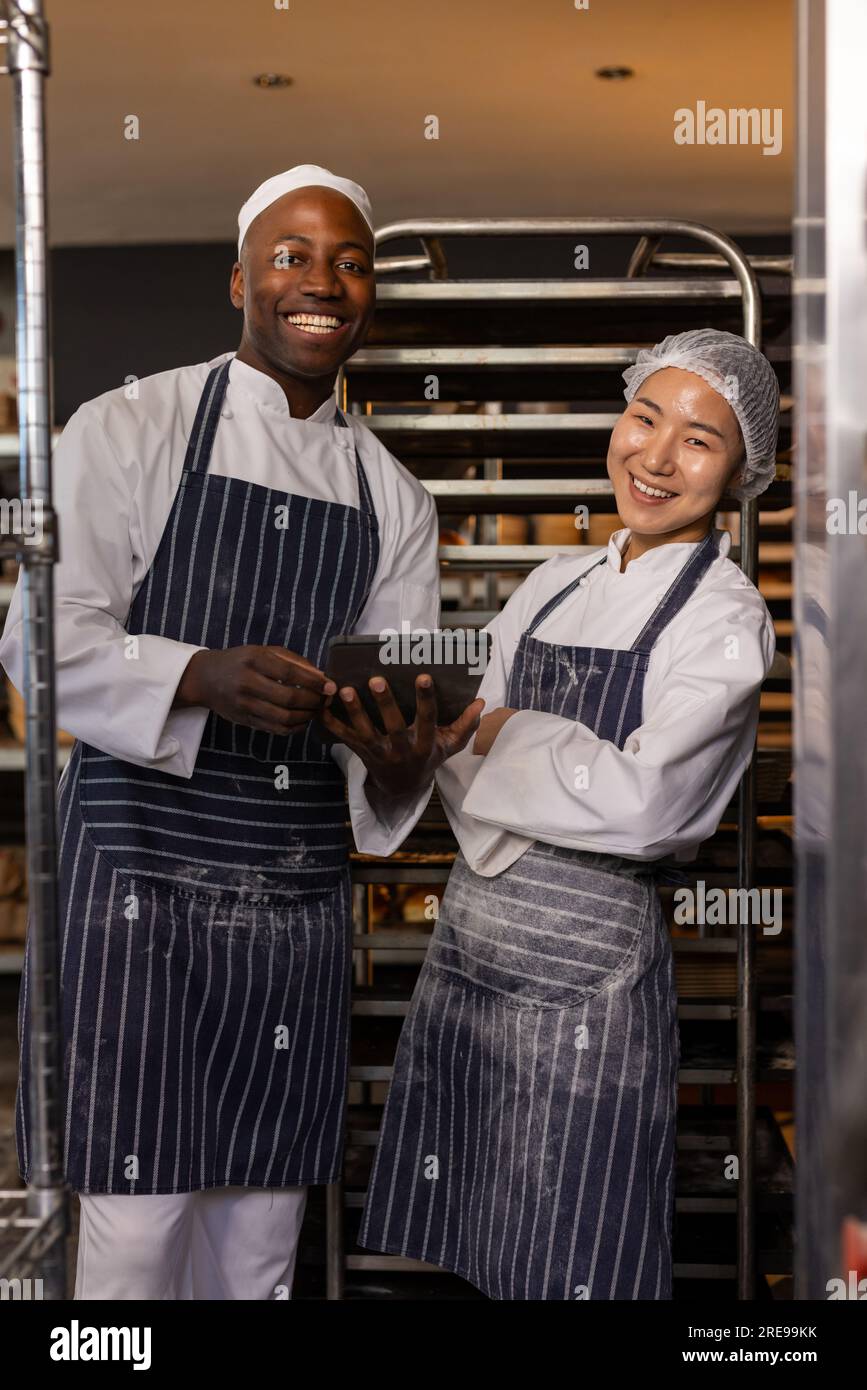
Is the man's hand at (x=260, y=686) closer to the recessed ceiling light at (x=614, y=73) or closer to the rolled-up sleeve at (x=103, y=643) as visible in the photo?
the rolled-up sleeve at (x=103, y=643)

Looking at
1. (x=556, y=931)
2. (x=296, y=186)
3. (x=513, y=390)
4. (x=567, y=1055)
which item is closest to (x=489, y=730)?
(x=556, y=931)

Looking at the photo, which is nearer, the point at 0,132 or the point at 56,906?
the point at 56,906

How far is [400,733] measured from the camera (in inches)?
61.4

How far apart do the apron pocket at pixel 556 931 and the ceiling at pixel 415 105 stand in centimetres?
200

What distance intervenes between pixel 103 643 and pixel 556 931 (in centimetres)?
63

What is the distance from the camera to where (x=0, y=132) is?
4.13 meters

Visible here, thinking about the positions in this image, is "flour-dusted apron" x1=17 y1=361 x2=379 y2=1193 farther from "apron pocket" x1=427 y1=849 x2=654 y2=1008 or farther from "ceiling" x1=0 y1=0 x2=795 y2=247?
"ceiling" x1=0 y1=0 x2=795 y2=247

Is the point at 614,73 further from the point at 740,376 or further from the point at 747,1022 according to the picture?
the point at 747,1022

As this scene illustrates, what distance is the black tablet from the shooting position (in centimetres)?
144

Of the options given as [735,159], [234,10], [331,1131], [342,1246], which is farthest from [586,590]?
[735,159]

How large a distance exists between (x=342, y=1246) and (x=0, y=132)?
3451 millimetres

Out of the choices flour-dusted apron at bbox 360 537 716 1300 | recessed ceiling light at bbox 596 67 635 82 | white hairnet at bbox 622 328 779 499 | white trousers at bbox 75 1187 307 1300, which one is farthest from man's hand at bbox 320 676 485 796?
recessed ceiling light at bbox 596 67 635 82

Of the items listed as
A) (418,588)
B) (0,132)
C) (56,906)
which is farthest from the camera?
(0,132)

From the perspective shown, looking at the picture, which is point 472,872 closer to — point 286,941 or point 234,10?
point 286,941
